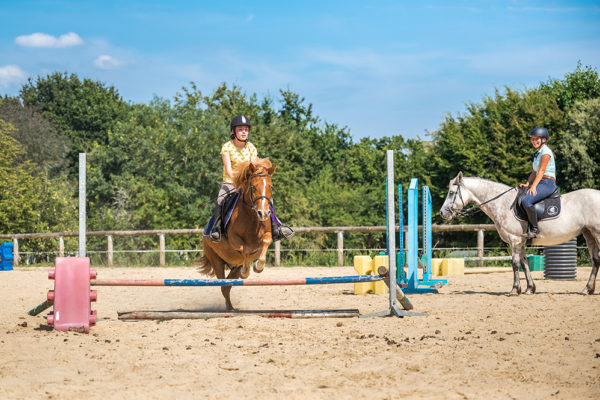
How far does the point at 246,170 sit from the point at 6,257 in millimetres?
12720

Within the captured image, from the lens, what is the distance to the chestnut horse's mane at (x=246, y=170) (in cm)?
668

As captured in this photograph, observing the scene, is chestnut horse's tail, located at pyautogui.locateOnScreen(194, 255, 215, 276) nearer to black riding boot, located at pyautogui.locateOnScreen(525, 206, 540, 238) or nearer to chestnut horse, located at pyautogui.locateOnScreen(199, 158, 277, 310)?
chestnut horse, located at pyautogui.locateOnScreen(199, 158, 277, 310)

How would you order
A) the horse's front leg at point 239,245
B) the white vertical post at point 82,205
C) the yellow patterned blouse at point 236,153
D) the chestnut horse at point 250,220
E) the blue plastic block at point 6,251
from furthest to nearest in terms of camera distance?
the blue plastic block at point 6,251
the yellow patterned blouse at point 236,153
the horse's front leg at point 239,245
the chestnut horse at point 250,220
the white vertical post at point 82,205

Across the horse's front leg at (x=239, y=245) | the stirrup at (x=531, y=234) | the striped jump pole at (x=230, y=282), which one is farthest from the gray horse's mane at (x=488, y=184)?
the horse's front leg at (x=239, y=245)

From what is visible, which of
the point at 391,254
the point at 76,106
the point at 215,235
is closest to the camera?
the point at 391,254

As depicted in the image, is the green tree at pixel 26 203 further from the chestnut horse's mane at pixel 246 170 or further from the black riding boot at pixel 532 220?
the black riding boot at pixel 532 220

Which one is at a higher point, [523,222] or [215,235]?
[523,222]

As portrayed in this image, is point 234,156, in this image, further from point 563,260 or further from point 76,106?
point 76,106

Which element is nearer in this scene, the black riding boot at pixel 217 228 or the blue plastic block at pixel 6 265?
the black riding boot at pixel 217 228

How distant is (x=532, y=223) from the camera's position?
902cm

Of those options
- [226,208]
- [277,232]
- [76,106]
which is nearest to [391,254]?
[277,232]

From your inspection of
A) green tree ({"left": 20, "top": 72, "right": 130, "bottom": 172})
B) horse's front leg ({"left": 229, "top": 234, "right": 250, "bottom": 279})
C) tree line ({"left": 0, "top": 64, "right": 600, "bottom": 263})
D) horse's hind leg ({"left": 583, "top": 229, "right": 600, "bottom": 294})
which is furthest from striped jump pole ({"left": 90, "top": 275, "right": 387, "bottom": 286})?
green tree ({"left": 20, "top": 72, "right": 130, "bottom": 172})

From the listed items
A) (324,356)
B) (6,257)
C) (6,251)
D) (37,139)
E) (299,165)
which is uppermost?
(37,139)

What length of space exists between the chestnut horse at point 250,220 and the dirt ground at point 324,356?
78cm
